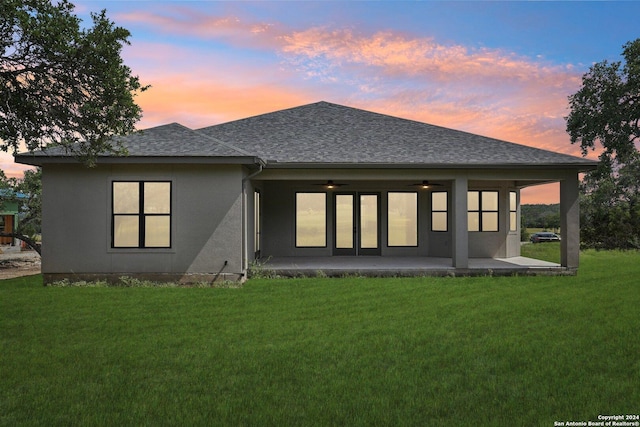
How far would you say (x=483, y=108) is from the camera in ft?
62.4

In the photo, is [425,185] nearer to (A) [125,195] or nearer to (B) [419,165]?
(B) [419,165]

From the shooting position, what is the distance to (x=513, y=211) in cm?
1859

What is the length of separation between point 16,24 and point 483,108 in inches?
597

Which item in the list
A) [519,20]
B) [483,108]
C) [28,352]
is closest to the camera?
[28,352]

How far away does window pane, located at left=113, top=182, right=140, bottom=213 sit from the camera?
12836mm

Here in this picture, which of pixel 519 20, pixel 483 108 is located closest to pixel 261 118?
pixel 483 108

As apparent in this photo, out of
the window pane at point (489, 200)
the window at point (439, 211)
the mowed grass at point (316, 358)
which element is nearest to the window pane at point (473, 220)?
the window pane at point (489, 200)

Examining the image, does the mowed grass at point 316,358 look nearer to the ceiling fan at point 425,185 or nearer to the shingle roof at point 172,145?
the shingle roof at point 172,145

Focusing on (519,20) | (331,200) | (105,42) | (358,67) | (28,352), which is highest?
(519,20)

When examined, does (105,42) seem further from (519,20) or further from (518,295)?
(519,20)

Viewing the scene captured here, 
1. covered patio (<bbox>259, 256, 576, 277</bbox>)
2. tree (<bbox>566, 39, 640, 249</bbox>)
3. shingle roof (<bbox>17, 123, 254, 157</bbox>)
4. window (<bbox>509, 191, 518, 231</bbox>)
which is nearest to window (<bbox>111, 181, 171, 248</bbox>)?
shingle roof (<bbox>17, 123, 254, 157</bbox>)

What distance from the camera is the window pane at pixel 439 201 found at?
1797cm

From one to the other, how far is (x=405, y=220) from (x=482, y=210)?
8.79 feet

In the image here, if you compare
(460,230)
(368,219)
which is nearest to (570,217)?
(460,230)
